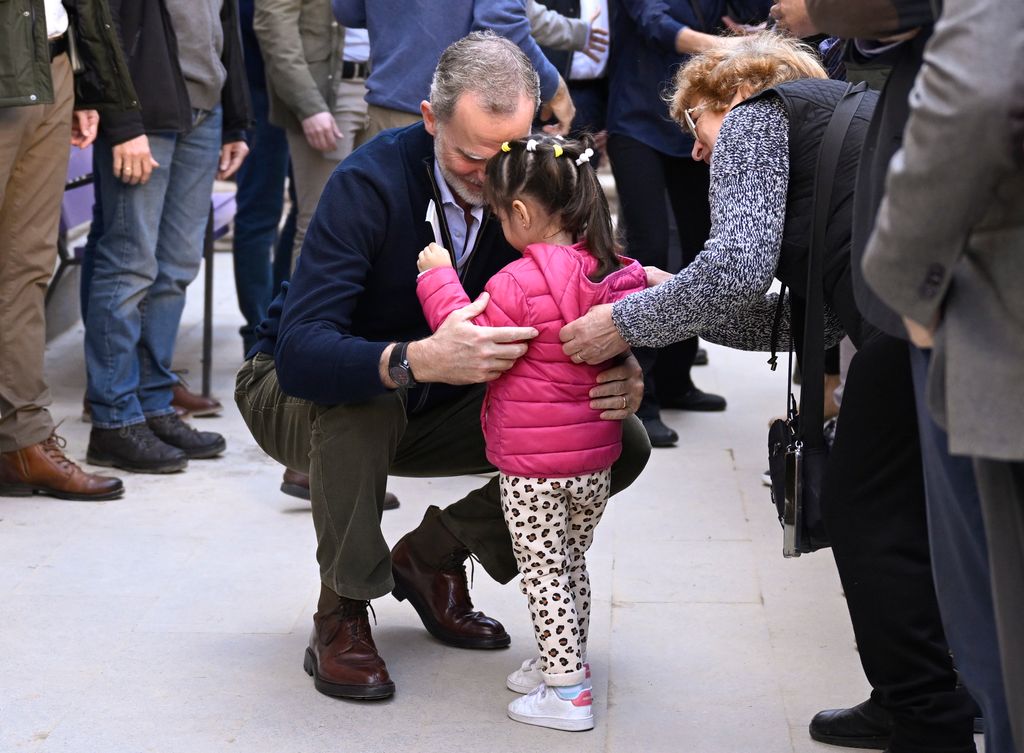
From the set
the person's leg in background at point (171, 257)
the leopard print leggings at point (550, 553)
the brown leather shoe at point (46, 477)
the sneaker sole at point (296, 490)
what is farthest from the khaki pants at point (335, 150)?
the leopard print leggings at point (550, 553)

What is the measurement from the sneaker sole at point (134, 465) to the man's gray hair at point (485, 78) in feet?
6.37

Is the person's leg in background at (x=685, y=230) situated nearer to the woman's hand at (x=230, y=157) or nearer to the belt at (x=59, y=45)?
the woman's hand at (x=230, y=157)

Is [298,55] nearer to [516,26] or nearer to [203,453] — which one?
[516,26]

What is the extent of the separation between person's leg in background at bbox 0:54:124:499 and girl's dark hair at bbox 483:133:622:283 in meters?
1.78

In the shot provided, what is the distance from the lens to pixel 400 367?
2.69 m

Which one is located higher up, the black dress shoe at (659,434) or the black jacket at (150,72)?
the black jacket at (150,72)

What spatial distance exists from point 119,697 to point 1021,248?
79.1 inches

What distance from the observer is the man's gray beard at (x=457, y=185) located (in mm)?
2920

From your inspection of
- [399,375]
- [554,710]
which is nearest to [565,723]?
[554,710]

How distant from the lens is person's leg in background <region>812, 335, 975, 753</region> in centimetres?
236

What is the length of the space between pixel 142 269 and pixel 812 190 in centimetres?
250

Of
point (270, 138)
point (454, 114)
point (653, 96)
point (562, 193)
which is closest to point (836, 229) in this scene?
point (562, 193)

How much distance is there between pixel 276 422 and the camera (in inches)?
122

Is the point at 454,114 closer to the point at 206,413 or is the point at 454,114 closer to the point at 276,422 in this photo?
the point at 276,422
